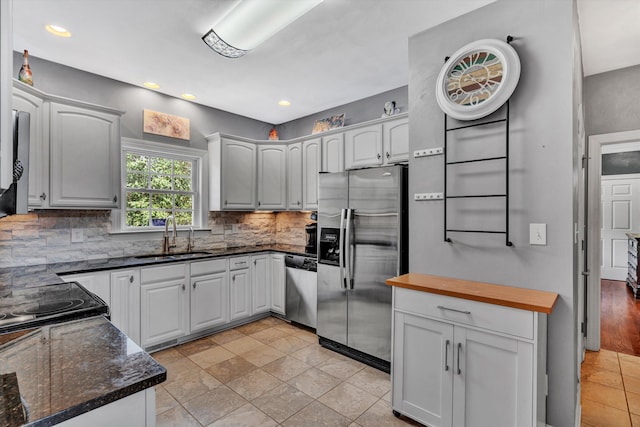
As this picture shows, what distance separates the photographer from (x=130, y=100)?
3488mm

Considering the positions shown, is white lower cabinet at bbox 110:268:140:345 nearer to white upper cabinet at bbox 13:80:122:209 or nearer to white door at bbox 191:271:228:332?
white door at bbox 191:271:228:332

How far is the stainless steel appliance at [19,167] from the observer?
3.99 feet

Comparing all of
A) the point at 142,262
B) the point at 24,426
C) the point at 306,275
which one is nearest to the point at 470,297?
the point at 24,426

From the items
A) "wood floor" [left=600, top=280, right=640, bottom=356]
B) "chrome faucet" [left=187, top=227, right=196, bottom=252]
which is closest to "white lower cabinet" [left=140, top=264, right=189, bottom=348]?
"chrome faucet" [left=187, top=227, right=196, bottom=252]

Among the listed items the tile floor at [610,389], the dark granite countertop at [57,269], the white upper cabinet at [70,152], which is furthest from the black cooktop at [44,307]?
the tile floor at [610,389]

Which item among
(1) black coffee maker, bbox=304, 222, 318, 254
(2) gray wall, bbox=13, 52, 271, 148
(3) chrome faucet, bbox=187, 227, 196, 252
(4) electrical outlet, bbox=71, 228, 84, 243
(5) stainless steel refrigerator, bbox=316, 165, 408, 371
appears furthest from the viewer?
(3) chrome faucet, bbox=187, 227, 196, 252

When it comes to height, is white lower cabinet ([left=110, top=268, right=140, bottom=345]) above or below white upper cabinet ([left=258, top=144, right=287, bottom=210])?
below

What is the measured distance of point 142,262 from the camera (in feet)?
9.96

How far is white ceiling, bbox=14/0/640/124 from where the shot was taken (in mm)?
2227

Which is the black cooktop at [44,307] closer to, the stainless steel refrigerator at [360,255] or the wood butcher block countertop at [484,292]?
the wood butcher block countertop at [484,292]

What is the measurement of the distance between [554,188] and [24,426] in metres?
2.40

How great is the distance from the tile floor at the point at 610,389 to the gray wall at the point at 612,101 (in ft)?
7.06

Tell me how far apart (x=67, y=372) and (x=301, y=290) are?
9.60 ft

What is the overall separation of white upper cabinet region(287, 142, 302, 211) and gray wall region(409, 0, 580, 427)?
88.8 inches
